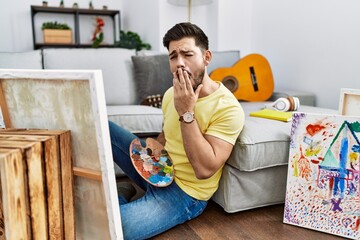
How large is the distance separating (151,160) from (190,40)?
498 millimetres

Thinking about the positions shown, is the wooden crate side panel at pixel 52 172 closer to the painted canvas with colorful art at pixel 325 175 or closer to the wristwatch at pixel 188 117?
the wristwatch at pixel 188 117

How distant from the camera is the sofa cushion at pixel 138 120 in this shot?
6.47 feet

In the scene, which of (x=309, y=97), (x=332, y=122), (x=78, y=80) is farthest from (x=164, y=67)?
(x=78, y=80)

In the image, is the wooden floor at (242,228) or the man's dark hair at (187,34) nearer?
the man's dark hair at (187,34)

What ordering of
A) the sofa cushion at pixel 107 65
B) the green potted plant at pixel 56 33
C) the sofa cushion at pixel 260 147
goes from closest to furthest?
the sofa cushion at pixel 260 147 → the sofa cushion at pixel 107 65 → the green potted plant at pixel 56 33

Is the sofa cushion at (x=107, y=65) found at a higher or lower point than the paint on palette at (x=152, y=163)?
higher

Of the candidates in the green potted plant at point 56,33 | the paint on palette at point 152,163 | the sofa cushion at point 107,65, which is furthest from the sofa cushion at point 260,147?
the green potted plant at point 56,33

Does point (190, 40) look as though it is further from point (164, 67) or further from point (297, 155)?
point (164, 67)

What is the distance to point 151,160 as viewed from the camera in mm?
1338

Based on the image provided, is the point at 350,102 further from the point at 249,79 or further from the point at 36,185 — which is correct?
the point at 36,185

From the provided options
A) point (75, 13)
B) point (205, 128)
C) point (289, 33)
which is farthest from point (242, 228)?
point (75, 13)

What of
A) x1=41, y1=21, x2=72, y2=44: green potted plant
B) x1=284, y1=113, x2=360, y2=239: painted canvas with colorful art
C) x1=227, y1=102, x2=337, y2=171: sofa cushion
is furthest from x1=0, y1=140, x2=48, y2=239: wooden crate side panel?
x1=41, y1=21, x2=72, y2=44: green potted plant

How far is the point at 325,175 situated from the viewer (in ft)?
4.38

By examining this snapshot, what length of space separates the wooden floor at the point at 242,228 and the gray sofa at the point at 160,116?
0.17 ft
